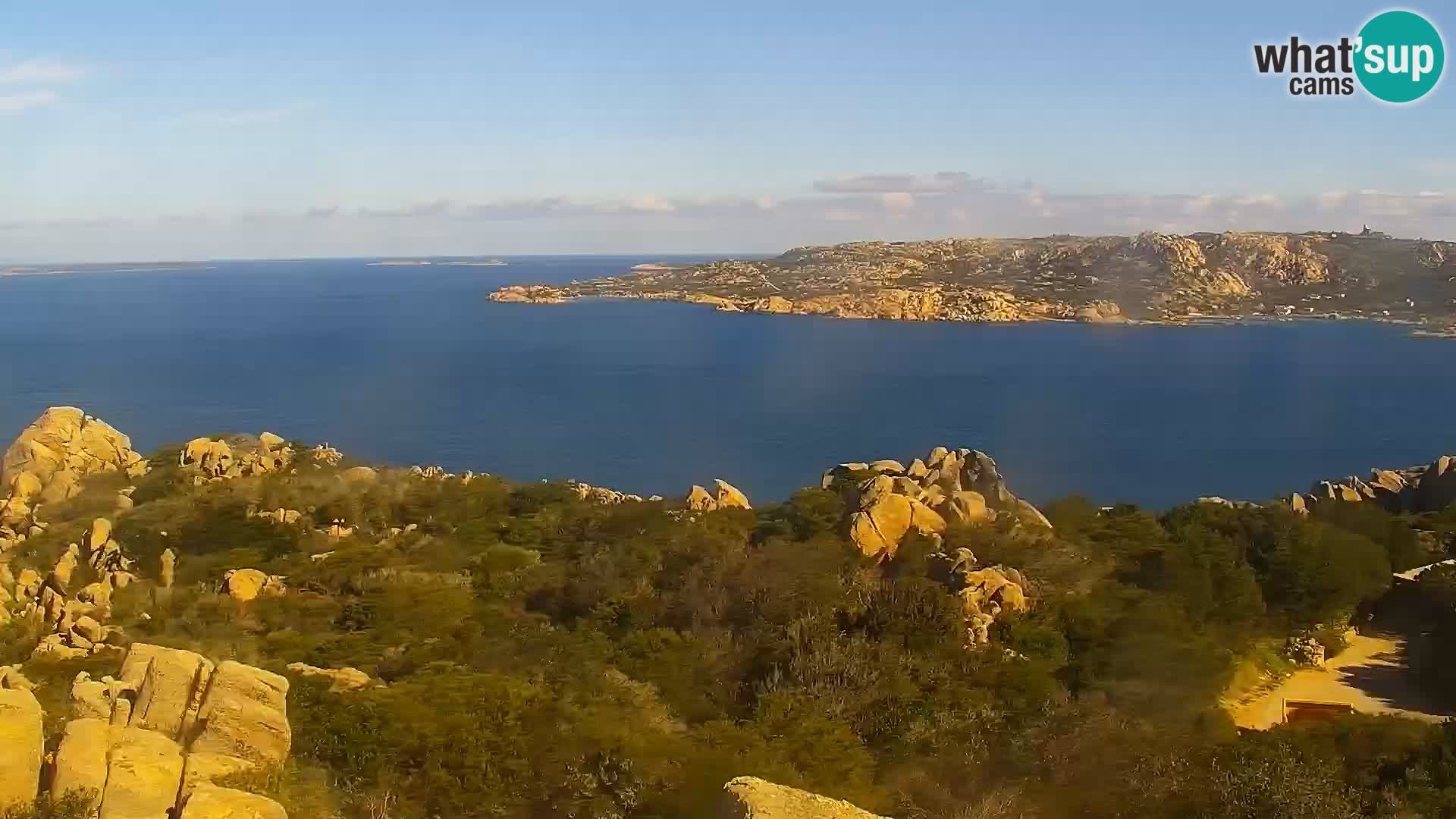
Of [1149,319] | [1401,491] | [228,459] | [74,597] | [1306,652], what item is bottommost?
[1306,652]

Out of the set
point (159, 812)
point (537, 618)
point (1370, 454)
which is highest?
point (159, 812)

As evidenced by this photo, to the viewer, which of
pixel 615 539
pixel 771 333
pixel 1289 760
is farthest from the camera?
pixel 771 333

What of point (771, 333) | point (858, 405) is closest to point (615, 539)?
point (858, 405)

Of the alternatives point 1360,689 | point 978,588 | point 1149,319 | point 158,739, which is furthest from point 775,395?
point 158,739

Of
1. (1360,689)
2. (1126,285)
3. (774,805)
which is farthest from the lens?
(1126,285)

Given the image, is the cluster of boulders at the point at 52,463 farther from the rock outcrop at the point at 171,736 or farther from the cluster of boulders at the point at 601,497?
the rock outcrop at the point at 171,736

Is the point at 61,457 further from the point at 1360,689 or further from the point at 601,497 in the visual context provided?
the point at 1360,689

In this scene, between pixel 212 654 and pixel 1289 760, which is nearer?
pixel 1289 760

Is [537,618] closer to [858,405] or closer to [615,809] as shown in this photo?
[615,809]
